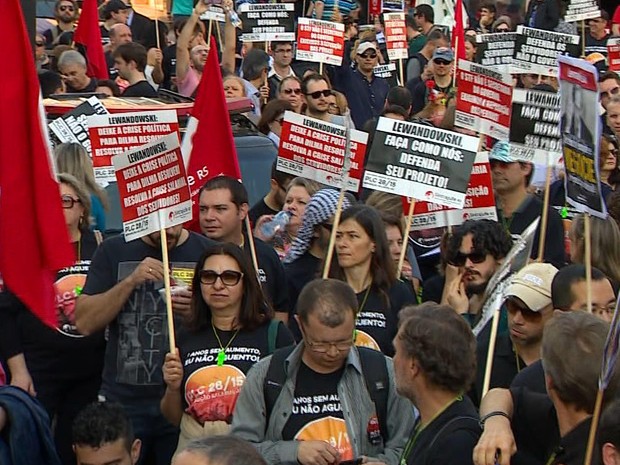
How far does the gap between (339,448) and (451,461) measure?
3.44 ft

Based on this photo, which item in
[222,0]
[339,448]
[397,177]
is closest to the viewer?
[339,448]

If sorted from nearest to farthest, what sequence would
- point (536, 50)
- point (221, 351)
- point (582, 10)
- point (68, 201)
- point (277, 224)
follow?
1. point (221, 351)
2. point (68, 201)
3. point (277, 224)
4. point (536, 50)
5. point (582, 10)

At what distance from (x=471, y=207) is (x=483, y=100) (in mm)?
952

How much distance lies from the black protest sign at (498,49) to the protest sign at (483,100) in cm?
428

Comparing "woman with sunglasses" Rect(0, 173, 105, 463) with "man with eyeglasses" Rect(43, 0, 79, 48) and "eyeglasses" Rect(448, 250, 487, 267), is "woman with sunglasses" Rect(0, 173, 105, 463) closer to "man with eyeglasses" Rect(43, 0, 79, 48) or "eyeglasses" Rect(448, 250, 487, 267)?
"eyeglasses" Rect(448, 250, 487, 267)

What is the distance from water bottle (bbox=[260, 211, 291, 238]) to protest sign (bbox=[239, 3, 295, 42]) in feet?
23.2

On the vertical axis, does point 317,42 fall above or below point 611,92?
below

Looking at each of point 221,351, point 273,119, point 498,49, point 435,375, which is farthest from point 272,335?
point 498,49

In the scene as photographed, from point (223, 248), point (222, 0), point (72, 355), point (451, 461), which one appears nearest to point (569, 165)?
point (223, 248)

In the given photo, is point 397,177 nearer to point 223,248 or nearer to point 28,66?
point 223,248

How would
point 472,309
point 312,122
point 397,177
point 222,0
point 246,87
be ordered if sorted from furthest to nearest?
point 222,0 → point 246,87 → point 312,122 → point 397,177 → point 472,309

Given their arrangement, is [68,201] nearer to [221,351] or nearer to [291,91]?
[221,351]

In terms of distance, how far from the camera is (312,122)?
28.9ft

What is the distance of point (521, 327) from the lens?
568 centimetres
